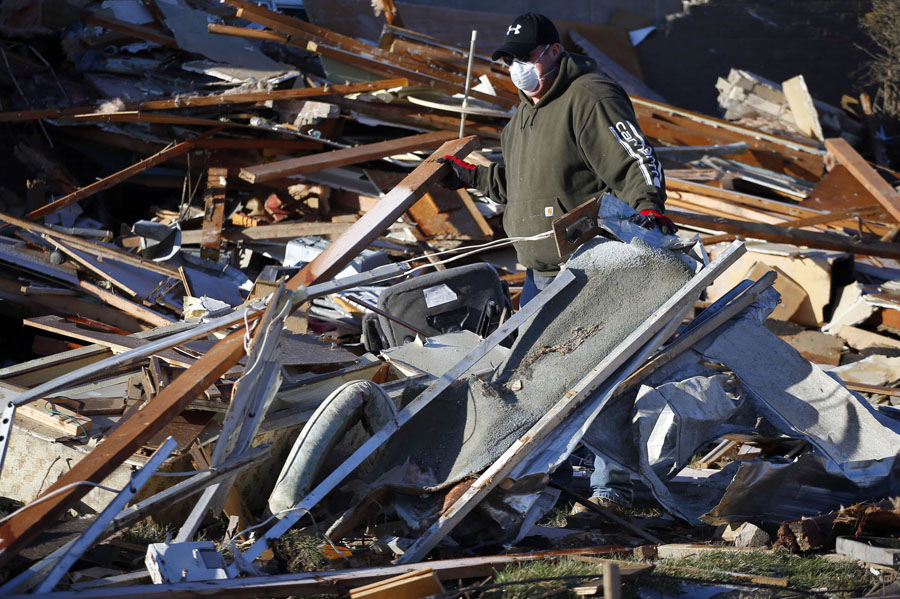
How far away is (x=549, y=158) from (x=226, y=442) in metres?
1.96

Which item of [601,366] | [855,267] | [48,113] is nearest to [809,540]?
[601,366]

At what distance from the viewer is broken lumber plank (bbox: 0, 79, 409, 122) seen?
7.34 metres

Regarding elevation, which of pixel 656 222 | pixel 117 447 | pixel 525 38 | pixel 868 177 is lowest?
pixel 868 177

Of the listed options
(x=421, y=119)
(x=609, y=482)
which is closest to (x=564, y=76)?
(x=609, y=482)

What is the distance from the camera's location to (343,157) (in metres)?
7.20

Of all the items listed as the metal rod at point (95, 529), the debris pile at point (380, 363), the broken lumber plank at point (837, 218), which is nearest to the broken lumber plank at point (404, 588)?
the debris pile at point (380, 363)

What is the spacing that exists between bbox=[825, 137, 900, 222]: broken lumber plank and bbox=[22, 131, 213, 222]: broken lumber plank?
552 cm

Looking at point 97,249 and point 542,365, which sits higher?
point 542,365

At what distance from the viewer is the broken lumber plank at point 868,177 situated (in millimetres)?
7273

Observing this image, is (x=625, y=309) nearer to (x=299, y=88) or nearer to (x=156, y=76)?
(x=299, y=88)

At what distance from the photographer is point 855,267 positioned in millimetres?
7000

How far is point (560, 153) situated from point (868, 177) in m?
4.72

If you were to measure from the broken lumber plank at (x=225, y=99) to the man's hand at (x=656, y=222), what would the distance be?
440cm

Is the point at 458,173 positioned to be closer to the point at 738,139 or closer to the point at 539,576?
the point at 539,576
